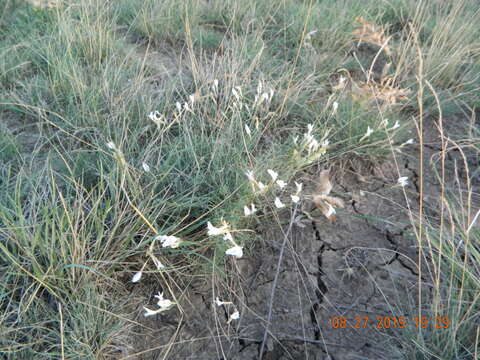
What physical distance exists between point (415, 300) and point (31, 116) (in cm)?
234

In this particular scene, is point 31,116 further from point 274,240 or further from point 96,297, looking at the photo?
point 274,240

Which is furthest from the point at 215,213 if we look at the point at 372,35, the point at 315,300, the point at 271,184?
the point at 372,35

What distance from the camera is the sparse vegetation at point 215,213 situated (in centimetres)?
142

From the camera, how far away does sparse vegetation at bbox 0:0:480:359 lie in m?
1.42

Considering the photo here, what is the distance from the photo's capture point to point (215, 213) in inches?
67.2

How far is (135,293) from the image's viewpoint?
162 cm

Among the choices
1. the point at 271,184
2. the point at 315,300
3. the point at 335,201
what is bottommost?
the point at 315,300

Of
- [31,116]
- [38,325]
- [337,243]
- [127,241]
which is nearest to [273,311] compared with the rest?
[337,243]

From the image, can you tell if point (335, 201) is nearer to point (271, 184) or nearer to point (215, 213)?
point (271, 184)

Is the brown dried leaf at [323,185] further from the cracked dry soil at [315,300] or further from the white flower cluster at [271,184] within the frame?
the white flower cluster at [271,184]
